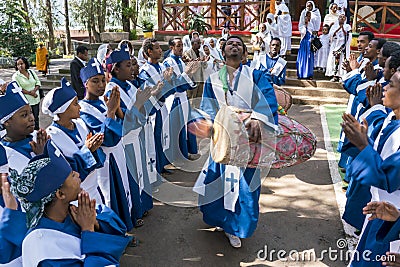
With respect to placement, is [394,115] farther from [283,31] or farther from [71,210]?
[283,31]

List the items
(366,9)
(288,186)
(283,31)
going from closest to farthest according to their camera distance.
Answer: (288,186), (283,31), (366,9)

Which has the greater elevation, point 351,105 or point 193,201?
point 351,105

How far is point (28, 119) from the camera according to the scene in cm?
296

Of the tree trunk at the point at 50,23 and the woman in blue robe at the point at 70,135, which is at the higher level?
the tree trunk at the point at 50,23

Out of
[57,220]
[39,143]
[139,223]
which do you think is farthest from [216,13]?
[57,220]

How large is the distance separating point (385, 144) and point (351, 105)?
10.4 feet

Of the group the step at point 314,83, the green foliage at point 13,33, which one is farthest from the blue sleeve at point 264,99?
the green foliage at point 13,33

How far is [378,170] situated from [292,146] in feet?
3.41

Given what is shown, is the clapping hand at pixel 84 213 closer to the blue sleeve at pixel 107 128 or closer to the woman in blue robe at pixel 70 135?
the woman in blue robe at pixel 70 135

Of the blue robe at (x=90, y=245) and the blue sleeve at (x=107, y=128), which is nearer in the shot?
the blue robe at (x=90, y=245)

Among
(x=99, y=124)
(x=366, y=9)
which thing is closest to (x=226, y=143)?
(x=99, y=124)

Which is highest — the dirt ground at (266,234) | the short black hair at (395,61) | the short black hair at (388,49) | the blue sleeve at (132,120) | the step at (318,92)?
the short black hair at (388,49)

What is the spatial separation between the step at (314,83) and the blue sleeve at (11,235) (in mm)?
10607

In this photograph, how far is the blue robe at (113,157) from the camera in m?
3.52
